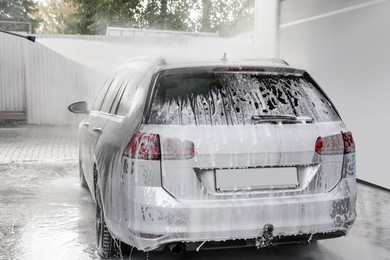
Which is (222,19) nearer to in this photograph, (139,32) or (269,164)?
(139,32)

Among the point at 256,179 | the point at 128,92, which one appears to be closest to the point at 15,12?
the point at 128,92

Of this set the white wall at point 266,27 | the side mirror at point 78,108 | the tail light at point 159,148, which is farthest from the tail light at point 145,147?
the white wall at point 266,27

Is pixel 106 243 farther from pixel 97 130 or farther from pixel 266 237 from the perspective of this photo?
pixel 266 237

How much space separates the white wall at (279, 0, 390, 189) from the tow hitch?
438 cm

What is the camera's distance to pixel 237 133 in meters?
3.76

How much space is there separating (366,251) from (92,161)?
2.69 m

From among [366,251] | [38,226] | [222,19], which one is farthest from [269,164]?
[222,19]

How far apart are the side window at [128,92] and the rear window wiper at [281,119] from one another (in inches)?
43.2

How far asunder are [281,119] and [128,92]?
4.70 feet

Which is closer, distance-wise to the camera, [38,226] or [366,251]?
[366,251]

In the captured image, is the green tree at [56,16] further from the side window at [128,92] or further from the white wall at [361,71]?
the side window at [128,92]

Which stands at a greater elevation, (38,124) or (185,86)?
(185,86)

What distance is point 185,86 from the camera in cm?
394

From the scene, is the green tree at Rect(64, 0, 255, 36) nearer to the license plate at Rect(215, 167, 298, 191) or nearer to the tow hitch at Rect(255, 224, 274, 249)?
the license plate at Rect(215, 167, 298, 191)
